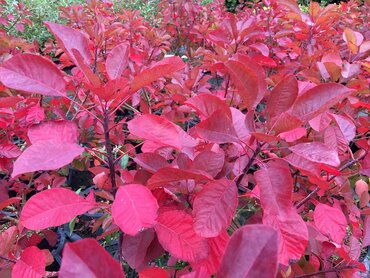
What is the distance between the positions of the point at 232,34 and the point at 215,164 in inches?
41.2

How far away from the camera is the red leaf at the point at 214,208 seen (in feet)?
2.27

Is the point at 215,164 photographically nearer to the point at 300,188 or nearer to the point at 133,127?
the point at 133,127

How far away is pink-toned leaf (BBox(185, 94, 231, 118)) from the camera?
2.56 ft

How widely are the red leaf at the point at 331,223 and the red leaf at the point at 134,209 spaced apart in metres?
0.50

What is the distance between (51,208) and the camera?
0.74 m

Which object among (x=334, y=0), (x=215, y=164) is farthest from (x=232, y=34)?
(x=334, y=0)

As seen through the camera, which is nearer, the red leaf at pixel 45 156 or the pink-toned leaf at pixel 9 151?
the red leaf at pixel 45 156

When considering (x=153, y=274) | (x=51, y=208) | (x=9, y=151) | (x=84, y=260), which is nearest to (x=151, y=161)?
(x=51, y=208)

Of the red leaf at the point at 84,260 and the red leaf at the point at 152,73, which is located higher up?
the red leaf at the point at 152,73

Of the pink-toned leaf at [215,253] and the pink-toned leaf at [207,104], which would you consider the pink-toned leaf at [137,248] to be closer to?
the pink-toned leaf at [215,253]

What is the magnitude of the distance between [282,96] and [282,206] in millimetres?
218

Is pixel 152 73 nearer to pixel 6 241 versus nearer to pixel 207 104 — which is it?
pixel 207 104

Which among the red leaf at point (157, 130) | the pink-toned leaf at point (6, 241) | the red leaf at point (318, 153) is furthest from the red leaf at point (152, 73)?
the pink-toned leaf at point (6, 241)

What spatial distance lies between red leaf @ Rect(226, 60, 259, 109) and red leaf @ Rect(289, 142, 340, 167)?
0.44 ft
